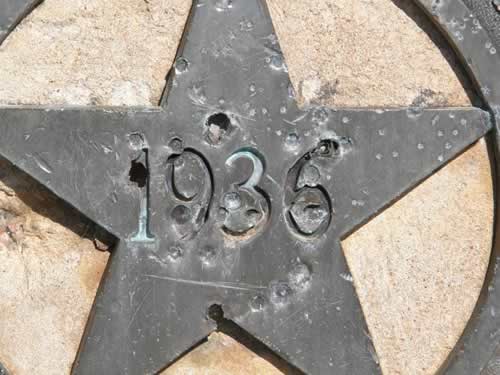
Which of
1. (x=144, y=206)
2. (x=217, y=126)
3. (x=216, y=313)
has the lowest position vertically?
(x=216, y=313)

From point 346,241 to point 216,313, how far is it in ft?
1.14

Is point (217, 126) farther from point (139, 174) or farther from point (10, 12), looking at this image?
point (10, 12)

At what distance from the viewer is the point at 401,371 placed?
186 centimetres

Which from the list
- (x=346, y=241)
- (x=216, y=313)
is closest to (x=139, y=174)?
(x=216, y=313)

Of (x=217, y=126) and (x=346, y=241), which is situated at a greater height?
(x=217, y=126)

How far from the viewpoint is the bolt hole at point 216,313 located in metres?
1.72

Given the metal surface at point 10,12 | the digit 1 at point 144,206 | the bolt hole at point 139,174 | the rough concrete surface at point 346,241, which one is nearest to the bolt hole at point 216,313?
the rough concrete surface at point 346,241

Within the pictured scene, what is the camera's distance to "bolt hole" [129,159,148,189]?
171 centimetres

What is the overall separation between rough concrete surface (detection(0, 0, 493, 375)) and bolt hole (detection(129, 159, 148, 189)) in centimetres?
15

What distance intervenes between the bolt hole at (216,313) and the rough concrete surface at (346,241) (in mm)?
57

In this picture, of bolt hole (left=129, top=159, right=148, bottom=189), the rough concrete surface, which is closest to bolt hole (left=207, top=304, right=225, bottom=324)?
the rough concrete surface

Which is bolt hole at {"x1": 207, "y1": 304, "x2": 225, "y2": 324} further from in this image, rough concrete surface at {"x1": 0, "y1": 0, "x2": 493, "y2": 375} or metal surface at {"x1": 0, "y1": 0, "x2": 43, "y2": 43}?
metal surface at {"x1": 0, "y1": 0, "x2": 43, "y2": 43}

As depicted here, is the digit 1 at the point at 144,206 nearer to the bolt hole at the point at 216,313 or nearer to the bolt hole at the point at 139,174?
the bolt hole at the point at 139,174

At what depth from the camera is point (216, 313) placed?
174 centimetres
